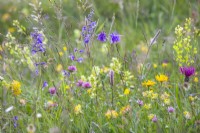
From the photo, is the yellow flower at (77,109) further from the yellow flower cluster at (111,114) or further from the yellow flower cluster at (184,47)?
the yellow flower cluster at (184,47)

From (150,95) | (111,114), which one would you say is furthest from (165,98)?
(111,114)

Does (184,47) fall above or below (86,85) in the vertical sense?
above

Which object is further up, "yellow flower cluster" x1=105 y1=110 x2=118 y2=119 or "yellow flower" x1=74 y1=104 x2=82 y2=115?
"yellow flower" x1=74 y1=104 x2=82 y2=115

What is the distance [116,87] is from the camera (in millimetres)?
2779

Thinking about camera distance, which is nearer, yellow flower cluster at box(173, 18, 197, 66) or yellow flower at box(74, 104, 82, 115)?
yellow flower at box(74, 104, 82, 115)

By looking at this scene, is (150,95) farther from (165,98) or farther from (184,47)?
(184,47)

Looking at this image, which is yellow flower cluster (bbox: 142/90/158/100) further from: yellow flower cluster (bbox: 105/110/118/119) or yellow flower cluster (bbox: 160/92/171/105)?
yellow flower cluster (bbox: 105/110/118/119)

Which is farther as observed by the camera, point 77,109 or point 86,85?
point 86,85

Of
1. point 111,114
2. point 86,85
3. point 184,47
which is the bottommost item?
point 111,114

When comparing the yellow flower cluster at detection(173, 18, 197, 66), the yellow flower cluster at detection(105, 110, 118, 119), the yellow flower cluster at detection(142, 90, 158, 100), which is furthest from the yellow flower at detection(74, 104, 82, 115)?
the yellow flower cluster at detection(173, 18, 197, 66)

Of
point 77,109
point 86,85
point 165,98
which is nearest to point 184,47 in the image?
point 165,98

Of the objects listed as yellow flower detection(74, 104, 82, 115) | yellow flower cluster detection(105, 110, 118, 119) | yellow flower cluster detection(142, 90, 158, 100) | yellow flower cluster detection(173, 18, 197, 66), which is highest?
yellow flower cluster detection(173, 18, 197, 66)

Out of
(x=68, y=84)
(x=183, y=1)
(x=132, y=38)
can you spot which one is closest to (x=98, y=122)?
(x=68, y=84)

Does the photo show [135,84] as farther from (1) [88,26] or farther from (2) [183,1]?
(2) [183,1]
